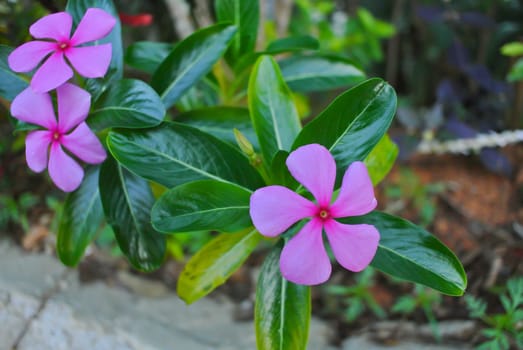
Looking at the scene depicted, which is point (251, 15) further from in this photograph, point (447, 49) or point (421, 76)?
point (421, 76)

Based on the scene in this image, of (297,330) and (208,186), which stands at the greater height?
(208,186)

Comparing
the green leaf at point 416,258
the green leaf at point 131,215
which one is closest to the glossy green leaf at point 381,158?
the green leaf at point 416,258

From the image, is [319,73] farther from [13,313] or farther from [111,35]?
[13,313]

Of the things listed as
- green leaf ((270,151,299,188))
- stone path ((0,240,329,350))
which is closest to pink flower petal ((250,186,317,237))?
green leaf ((270,151,299,188))

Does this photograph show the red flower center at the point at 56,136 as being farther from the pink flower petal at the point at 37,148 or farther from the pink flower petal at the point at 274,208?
the pink flower petal at the point at 274,208

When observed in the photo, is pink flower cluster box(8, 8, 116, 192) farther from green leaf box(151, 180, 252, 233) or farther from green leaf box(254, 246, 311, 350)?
green leaf box(254, 246, 311, 350)

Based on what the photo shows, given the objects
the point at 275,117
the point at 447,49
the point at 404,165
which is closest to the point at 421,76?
the point at 447,49

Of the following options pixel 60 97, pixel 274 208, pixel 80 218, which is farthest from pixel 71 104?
pixel 274 208
